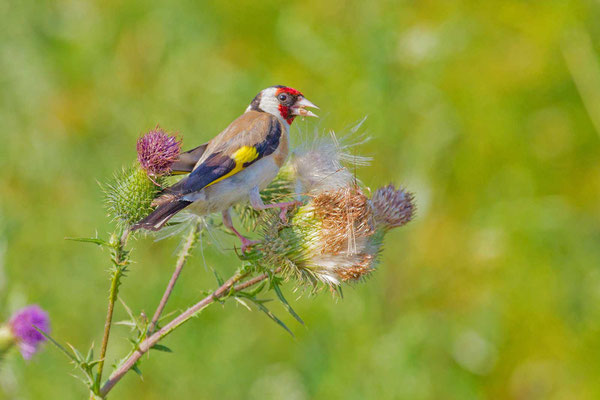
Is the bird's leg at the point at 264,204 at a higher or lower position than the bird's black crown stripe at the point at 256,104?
lower

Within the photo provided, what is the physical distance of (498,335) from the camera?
577cm

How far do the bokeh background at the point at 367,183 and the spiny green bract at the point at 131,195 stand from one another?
120cm

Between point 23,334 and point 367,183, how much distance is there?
307 centimetres

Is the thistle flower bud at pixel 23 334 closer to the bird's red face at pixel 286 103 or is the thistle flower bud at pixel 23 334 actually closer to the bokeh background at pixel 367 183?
the bird's red face at pixel 286 103

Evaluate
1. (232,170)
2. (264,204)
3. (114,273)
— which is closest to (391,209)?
(264,204)

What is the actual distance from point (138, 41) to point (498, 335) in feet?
13.8

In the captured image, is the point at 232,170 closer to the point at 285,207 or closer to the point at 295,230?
the point at 285,207

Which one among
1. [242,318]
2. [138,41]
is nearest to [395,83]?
[242,318]

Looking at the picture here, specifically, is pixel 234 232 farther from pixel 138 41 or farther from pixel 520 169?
pixel 520 169

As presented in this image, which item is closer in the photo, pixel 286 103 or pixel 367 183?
pixel 286 103

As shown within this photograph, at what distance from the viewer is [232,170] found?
10.5ft

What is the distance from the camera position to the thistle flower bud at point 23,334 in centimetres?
254

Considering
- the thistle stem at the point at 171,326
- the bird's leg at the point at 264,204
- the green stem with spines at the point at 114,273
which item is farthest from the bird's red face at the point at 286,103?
the green stem with spines at the point at 114,273

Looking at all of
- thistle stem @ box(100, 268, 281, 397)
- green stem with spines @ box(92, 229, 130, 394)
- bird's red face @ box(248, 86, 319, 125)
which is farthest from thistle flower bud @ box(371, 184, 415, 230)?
green stem with spines @ box(92, 229, 130, 394)
